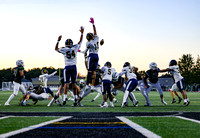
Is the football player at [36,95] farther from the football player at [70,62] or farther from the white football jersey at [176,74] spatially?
the white football jersey at [176,74]

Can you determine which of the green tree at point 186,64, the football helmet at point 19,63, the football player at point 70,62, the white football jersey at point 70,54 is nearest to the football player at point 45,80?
the football helmet at point 19,63

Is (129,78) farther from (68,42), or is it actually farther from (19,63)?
(19,63)

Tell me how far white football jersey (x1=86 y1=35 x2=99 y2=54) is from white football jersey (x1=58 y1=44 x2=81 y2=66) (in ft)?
2.07

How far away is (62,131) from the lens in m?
3.84

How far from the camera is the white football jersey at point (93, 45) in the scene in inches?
408

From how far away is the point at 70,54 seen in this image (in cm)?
982

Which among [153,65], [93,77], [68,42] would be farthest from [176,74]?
[68,42]

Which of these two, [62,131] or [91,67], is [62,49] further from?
[62,131]

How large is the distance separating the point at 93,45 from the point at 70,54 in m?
1.13

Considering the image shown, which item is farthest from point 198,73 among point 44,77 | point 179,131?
point 179,131

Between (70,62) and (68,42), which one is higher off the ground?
(68,42)

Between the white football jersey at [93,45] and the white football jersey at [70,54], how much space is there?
2.07 ft

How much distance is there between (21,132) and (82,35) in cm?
672

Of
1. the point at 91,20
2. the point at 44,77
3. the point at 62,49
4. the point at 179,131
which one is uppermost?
the point at 91,20
